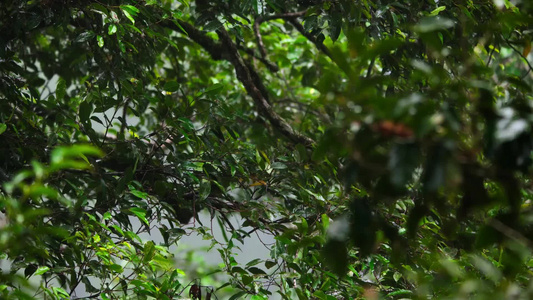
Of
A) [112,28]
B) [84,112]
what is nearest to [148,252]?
[84,112]

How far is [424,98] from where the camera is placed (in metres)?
0.53

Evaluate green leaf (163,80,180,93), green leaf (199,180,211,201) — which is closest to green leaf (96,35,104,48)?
green leaf (163,80,180,93)

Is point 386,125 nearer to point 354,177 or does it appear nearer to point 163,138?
point 354,177

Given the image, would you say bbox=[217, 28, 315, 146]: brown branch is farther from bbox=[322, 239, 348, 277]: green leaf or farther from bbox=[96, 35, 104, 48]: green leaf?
bbox=[322, 239, 348, 277]: green leaf

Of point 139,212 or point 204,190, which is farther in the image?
point 204,190

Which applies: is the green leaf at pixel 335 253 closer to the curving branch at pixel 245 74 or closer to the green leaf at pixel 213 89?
the green leaf at pixel 213 89

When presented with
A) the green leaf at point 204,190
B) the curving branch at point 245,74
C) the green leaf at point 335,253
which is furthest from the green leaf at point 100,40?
the green leaf at point 335,253

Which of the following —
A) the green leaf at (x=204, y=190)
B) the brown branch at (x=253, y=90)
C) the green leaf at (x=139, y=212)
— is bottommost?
the green leaf at (x=139, y=212)

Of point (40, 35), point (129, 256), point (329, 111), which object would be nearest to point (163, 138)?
point (129, 256)

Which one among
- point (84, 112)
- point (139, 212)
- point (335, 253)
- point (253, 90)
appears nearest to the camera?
point (335, 253)

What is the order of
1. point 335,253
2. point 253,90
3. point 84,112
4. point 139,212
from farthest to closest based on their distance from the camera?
point 253,90, point 84,112, point 139,212, point 335,253

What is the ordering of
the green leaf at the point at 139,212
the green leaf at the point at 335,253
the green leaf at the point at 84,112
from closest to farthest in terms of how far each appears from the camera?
the green leaf at the point at 335,253
the green leaf at the point at 139,212
the green leaf at the point at 84,112

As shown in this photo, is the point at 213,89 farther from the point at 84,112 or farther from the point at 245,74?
the point at 245,74

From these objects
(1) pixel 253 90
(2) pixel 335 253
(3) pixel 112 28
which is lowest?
(2) pixel 335 253
